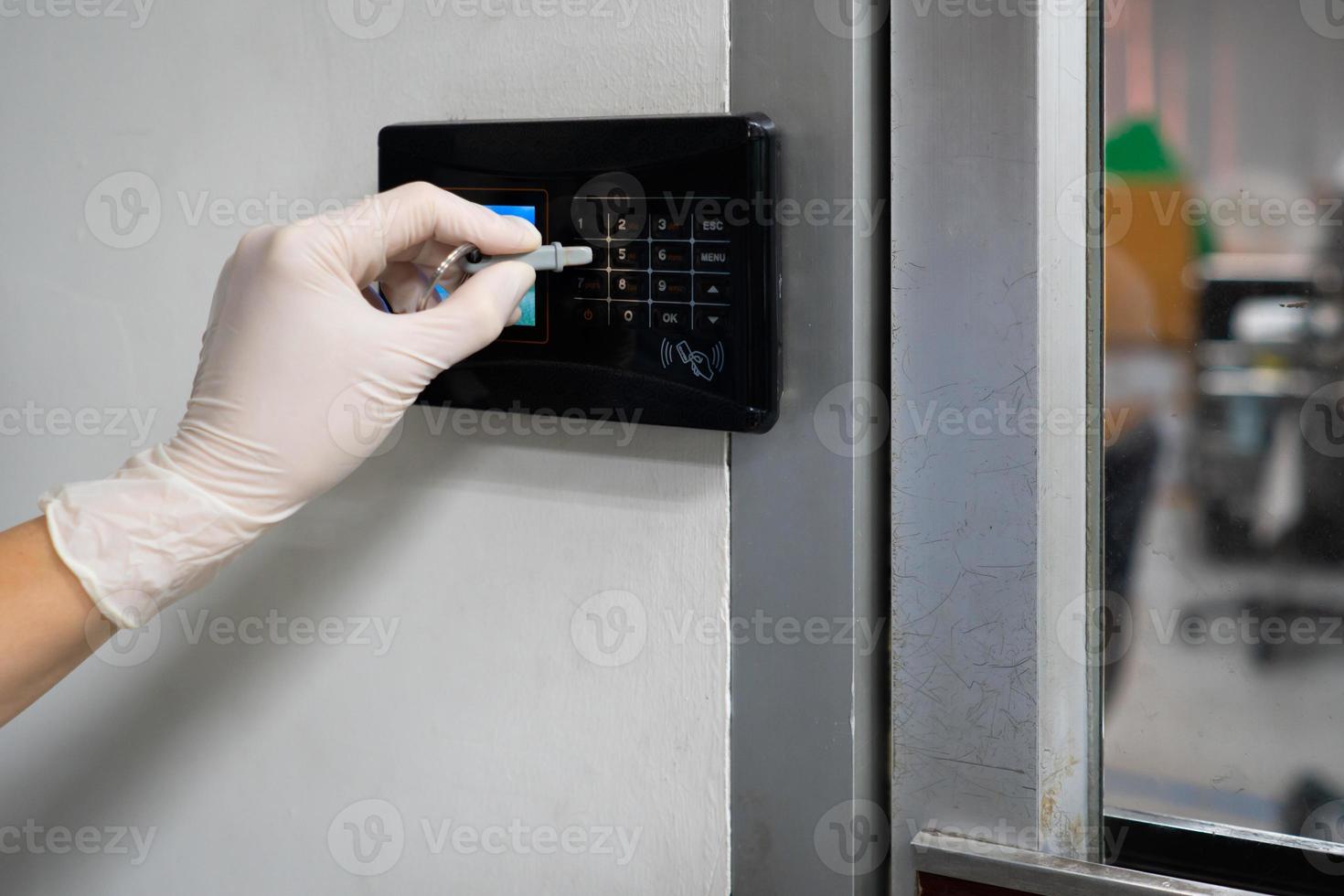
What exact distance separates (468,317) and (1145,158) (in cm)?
39

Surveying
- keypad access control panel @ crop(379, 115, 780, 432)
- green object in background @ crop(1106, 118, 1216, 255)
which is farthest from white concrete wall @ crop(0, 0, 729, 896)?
green object in background @ crop(1106, 118, 1216, 255)

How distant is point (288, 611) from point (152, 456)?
7.6 inches

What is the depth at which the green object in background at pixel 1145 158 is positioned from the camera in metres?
0.54

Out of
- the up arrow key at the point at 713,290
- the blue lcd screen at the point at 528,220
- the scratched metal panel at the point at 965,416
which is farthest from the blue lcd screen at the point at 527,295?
the scratched metal panel at the point at 965,416

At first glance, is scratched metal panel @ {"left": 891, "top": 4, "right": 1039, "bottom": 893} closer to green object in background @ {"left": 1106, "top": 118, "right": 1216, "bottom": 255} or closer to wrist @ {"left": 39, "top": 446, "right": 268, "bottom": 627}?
green object in background @ {"left": 1106, "top": 118, "right": 1216, "bottom": 255}

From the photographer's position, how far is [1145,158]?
21.7 inches

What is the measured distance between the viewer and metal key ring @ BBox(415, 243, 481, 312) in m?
0.60

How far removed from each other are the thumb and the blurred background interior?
1.12 feet

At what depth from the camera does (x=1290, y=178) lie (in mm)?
520

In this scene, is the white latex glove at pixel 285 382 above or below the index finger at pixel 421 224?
below

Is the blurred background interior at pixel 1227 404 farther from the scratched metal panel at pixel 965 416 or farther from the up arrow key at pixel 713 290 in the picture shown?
the up arrow key at pixel 713 290

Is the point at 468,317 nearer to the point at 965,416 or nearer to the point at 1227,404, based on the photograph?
the point at 965,416

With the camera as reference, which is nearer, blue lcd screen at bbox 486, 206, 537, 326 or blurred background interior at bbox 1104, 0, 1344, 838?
blurred background interior at bbox 1104, 0, 1344, 838

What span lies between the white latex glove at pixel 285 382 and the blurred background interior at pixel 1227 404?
35cm
